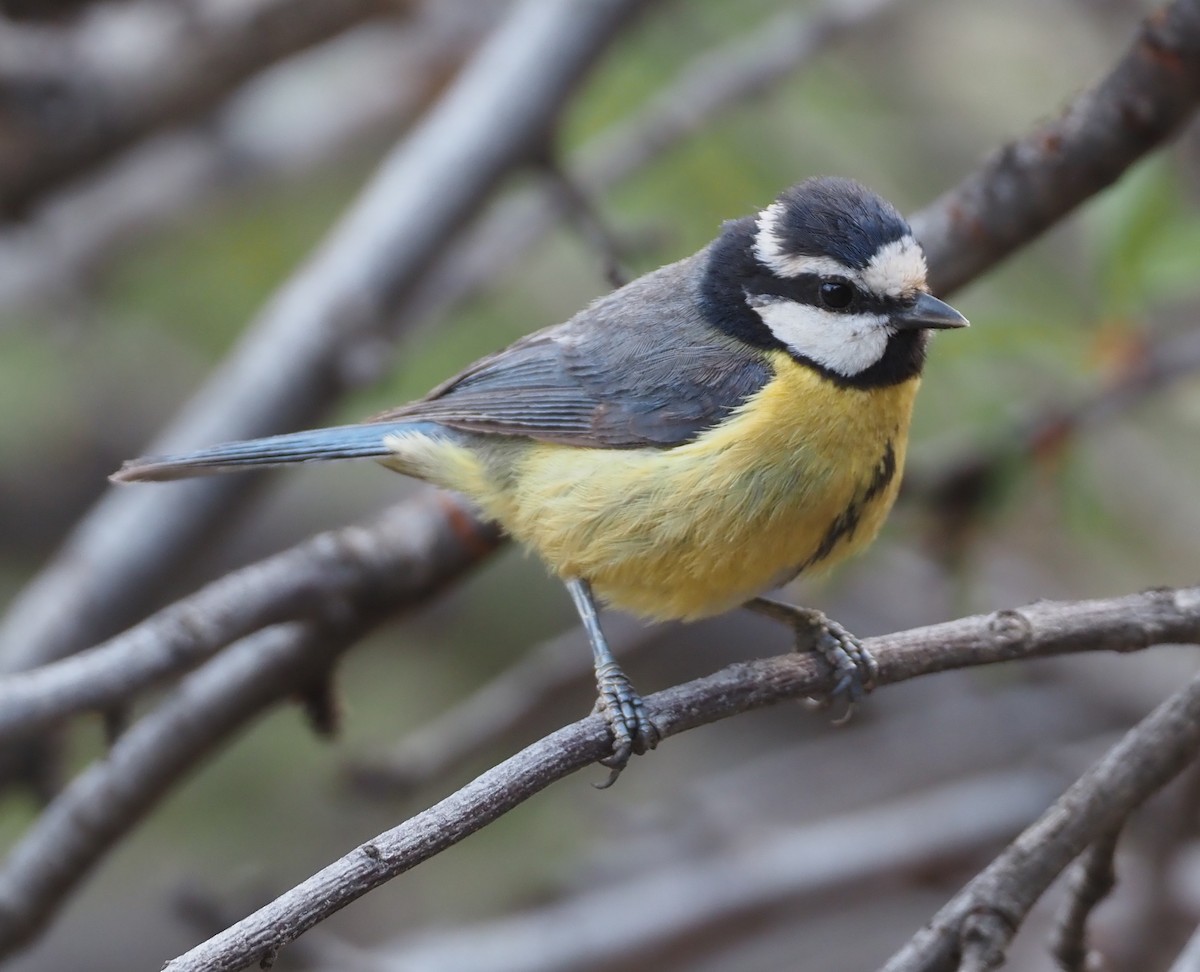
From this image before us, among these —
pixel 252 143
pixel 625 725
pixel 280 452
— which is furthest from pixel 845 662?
pixel 252 143

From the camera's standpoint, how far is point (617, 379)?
3.26m

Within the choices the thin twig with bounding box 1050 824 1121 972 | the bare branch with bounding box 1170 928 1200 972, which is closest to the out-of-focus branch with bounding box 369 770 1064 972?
the thin twig with bounding box 1050 824 1121 972

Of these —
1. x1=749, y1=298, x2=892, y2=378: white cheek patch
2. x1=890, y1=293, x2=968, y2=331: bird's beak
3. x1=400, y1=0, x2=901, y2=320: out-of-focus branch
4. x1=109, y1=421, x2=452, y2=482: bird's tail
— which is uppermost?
x1=400, y1=0, x2=901, y2=320: out-of-focus branch

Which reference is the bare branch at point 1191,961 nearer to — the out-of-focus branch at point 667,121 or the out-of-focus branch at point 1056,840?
the out-of-focus branch at point 1056,840

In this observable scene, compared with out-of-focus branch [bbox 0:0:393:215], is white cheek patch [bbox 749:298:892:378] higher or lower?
lower

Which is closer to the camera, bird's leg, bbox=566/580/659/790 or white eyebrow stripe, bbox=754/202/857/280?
bird's leg, bbox=566/580/659/790

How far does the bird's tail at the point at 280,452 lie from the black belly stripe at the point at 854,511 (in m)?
0.94

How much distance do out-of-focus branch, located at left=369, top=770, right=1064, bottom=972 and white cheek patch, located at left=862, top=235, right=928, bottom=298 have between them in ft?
6.01

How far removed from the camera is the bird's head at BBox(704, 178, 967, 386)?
2934 millimetres

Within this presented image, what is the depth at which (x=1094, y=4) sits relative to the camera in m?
5.56

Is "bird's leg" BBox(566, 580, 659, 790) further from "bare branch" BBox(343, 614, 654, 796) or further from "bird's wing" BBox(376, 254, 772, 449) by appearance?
"bare branch" BBox(343, 614, 654, 796)

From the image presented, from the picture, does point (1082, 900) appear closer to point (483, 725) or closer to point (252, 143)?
point (483, 725)

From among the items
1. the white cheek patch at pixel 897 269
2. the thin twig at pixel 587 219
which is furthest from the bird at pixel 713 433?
the thin twig at pixel 587 219

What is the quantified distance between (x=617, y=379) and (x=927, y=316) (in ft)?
2.33
